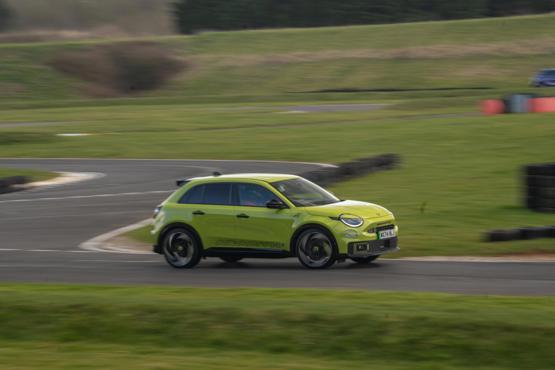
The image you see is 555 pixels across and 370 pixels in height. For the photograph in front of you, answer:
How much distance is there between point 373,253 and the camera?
15.2 m

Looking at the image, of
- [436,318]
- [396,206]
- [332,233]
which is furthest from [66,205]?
[436,318]

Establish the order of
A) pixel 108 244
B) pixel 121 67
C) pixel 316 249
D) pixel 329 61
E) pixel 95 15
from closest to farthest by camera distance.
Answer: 1. pixel 316 249
2. pixel 108 244
3. pixel 329 61
4. pixel 121 67
5. pixel 95 15

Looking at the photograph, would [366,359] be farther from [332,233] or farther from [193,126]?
[193,126]

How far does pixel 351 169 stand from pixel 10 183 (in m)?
10.2

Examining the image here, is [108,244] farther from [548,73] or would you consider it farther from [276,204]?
[548,73]

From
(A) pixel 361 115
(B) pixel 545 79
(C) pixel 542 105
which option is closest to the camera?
(C) pixel 542 105

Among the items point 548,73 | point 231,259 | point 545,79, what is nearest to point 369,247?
point 231,259

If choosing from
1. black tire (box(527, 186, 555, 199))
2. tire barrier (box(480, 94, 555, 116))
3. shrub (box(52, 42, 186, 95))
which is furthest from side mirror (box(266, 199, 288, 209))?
shrub (box(52, 42, 186, 95))

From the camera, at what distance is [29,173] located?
34.6 m

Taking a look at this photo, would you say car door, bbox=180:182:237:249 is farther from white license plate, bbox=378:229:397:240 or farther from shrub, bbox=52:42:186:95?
shrub, bbox=52:42:186:95

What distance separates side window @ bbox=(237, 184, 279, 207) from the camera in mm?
15695

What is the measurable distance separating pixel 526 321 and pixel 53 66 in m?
86.2

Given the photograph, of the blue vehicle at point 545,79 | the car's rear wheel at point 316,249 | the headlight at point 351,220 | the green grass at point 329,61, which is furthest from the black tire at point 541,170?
the green grass at point 329,61

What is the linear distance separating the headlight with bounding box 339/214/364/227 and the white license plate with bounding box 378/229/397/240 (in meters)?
0.40
